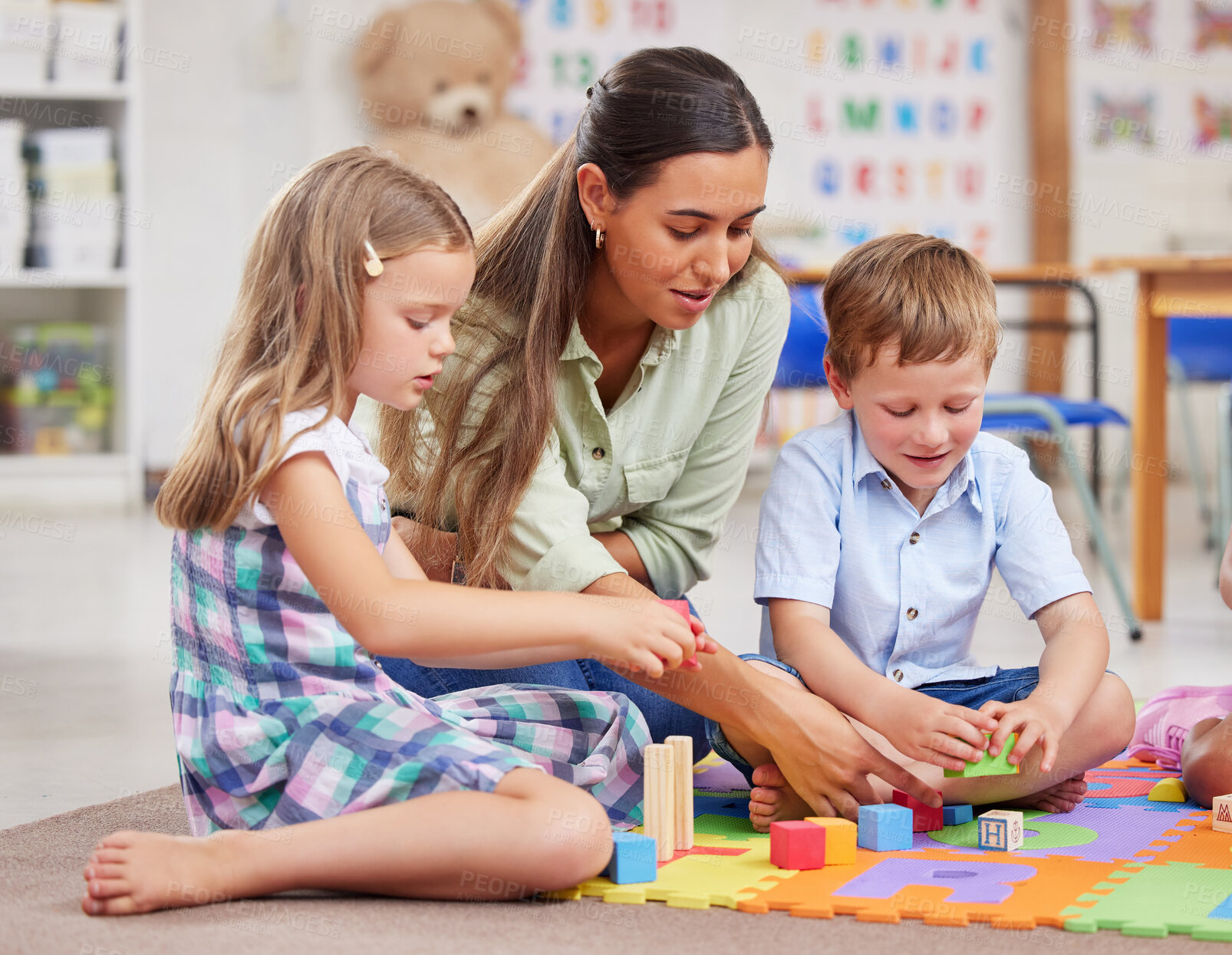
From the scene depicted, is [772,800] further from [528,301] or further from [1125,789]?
[528,301]

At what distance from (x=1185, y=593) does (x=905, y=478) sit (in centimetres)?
154

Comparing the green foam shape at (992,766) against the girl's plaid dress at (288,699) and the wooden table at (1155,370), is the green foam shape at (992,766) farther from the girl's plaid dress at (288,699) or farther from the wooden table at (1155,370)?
the wooden table at (1155,370)

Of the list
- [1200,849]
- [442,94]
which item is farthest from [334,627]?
[442,94]

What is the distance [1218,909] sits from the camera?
0.91 metres

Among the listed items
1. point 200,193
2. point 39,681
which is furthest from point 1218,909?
point 200,193

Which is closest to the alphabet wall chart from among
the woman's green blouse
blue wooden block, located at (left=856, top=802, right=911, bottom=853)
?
the woman's green blouse

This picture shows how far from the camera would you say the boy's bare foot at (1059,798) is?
120cm

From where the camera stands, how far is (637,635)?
960mm

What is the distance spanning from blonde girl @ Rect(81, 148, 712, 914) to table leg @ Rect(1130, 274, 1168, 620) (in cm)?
151

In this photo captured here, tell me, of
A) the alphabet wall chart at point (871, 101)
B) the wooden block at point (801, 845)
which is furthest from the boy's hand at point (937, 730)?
the alphabet wall chart at point (871, 101)

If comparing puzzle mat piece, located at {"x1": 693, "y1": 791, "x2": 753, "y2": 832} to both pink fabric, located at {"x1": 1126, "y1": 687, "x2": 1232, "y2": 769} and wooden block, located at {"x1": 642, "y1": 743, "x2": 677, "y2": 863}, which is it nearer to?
wooden block, located at {"x1": 642, "y1": 743, "x2": 677, "y2": 863}

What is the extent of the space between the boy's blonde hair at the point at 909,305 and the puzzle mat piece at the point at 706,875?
432 mm

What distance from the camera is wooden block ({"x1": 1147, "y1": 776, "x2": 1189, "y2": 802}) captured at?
1.25 meters

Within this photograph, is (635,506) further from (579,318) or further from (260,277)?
(260,277)
